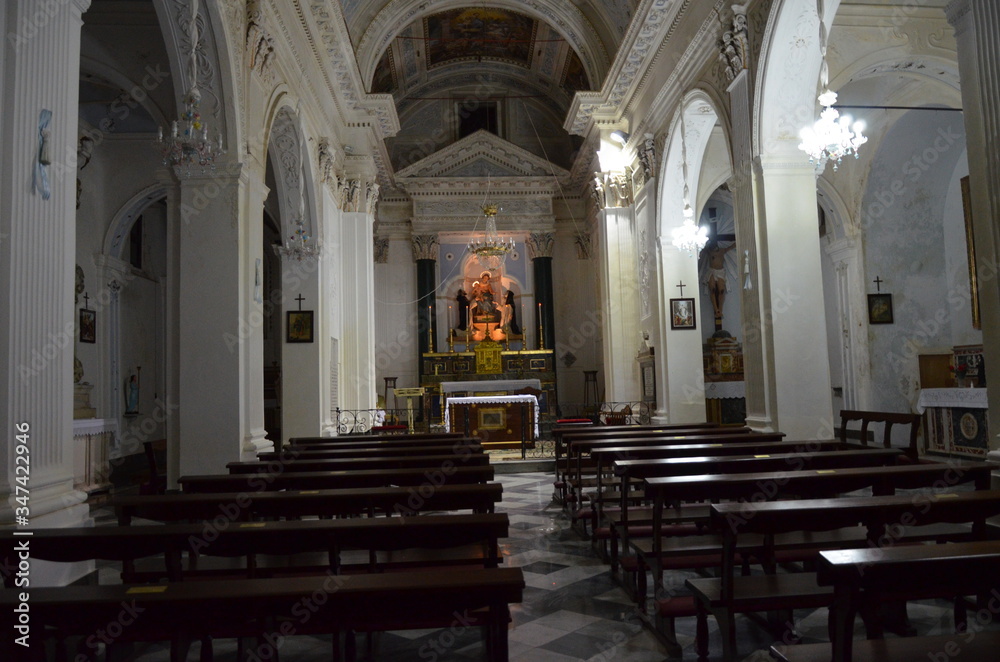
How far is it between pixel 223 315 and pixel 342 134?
7694mm

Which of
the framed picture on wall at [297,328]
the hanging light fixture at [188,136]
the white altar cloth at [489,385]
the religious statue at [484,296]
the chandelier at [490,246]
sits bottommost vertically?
the white altar cloth at [489,385]

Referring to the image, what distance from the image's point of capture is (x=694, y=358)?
11125mm

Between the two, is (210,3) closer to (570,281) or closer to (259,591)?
(259,591)

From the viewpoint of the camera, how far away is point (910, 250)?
11461mm

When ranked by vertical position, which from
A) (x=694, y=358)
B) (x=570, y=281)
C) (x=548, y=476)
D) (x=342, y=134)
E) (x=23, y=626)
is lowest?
(x=548, y=476)

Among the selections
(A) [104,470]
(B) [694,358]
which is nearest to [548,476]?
(B) [694,358]

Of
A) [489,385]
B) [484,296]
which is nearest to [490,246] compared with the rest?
[484,296]

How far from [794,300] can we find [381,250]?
42.2 feet

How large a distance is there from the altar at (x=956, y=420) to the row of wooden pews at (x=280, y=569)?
23.9 feet

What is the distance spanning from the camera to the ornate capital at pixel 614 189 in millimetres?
13875

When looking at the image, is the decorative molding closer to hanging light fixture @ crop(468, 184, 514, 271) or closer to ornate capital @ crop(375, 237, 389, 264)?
hanging light fixture @ crop(468, 184, 514, 271)

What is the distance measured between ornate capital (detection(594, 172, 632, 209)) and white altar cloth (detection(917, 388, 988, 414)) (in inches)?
253

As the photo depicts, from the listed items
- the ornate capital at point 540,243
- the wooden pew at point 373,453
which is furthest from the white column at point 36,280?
the ornate capital at point 540,243

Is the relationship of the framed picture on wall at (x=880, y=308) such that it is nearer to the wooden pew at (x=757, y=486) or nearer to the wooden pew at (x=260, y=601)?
the wooden pew at (x=757, y=486)
